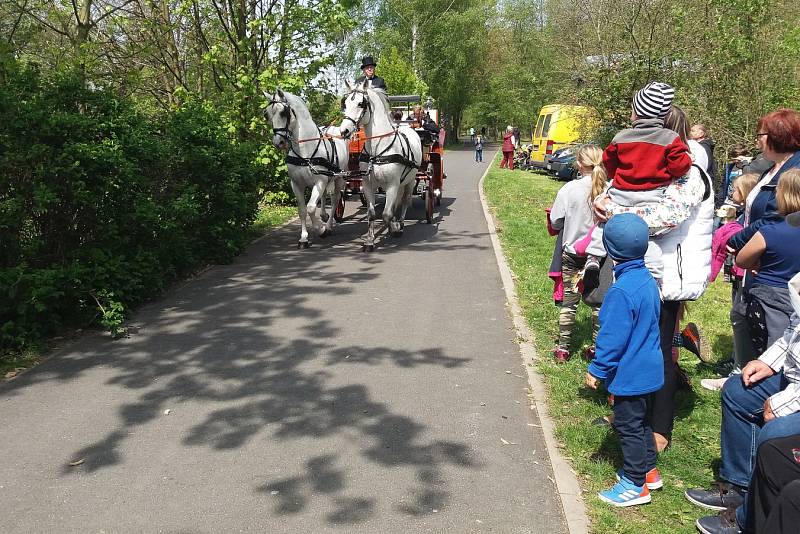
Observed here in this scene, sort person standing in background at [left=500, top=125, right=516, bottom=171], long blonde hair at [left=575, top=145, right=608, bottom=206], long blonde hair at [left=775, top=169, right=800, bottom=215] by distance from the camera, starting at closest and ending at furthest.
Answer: long blonde hair at [left=775, top=169, right=800, bottom=215]
long blonde hair at [left=575, top=145, right=608, bottom=206]
person standing in background at [left=500, top=125, right=516, bottom=171]

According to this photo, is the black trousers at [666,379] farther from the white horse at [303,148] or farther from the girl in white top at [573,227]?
the white horse at [303,148]

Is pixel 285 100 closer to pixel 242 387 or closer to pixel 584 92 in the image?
pixel 242 387

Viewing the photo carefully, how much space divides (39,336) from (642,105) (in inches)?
223

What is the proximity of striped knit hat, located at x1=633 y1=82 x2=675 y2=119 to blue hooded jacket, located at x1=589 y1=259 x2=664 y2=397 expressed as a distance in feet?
3.44

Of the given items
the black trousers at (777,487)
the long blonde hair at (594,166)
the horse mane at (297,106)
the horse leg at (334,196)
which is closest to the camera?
the black trousers at (777,487)

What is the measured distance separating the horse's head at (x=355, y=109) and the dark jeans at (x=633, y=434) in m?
7.12

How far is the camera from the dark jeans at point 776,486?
2533mm

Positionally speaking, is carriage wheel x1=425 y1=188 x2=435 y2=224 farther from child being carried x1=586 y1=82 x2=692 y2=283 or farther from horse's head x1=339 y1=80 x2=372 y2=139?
child being carried x1=586 y1=82 x2=692 y2=283

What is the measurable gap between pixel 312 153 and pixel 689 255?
7593mm

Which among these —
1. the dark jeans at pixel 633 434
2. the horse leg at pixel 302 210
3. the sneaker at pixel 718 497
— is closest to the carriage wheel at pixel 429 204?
the horse leg at pixel 302 210

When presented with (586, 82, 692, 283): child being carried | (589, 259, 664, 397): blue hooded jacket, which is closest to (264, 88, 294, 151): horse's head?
(586, 82, 692, 283): child being carried

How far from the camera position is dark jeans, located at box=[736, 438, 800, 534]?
8.31ft

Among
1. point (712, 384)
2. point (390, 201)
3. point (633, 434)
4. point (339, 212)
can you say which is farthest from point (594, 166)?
point (339, 212)

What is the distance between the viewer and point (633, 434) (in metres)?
3.78
